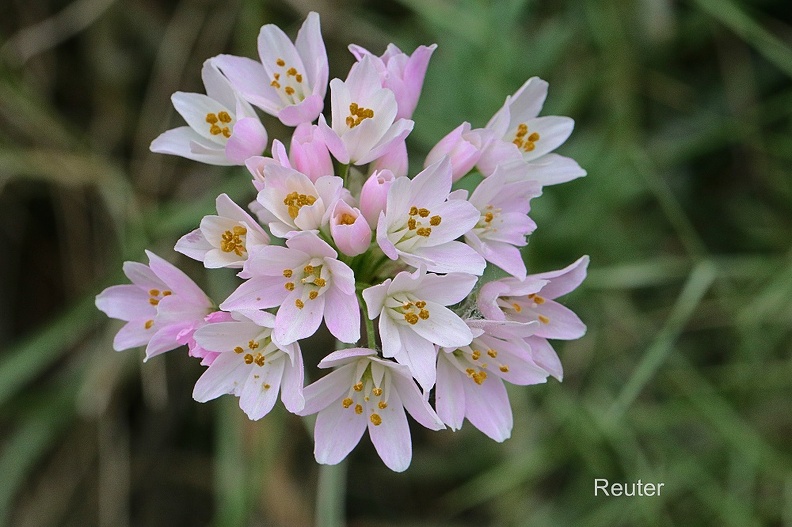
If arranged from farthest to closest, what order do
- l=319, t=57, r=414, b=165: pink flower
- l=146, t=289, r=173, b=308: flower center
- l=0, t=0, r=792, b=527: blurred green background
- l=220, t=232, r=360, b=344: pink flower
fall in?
l=0, t=0, r=792, b=527: blurred green background, l=146, t=289, r=173, b=308: flower center, l=319, t=57, r=414, b=165: pink flower, l=220, t=232, r=360, b=344: pink flower

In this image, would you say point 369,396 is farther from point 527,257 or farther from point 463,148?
point 527,257

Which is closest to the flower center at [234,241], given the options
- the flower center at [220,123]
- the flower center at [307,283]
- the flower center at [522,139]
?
the flower center at [307,283]

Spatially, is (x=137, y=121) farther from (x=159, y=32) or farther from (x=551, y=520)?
(x=551, y=520)

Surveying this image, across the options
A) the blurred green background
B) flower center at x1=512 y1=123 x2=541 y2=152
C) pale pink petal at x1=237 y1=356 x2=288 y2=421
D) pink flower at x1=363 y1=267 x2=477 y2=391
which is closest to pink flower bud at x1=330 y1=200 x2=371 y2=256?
pink flower at x1=363 y1=267 x2=477 y2=391

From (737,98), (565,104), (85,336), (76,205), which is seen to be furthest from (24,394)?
(737,98)

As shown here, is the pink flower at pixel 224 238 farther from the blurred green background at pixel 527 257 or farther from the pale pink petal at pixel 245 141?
the blurred green background at pixel 527 257

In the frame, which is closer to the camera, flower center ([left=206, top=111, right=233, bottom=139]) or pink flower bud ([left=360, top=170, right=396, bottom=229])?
pink flower bud ([left=360, top=170, right=396, bottom=229])

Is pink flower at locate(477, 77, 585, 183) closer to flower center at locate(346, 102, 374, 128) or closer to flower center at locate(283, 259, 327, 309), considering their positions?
flower center at locate(346, 102, 374, 128)
